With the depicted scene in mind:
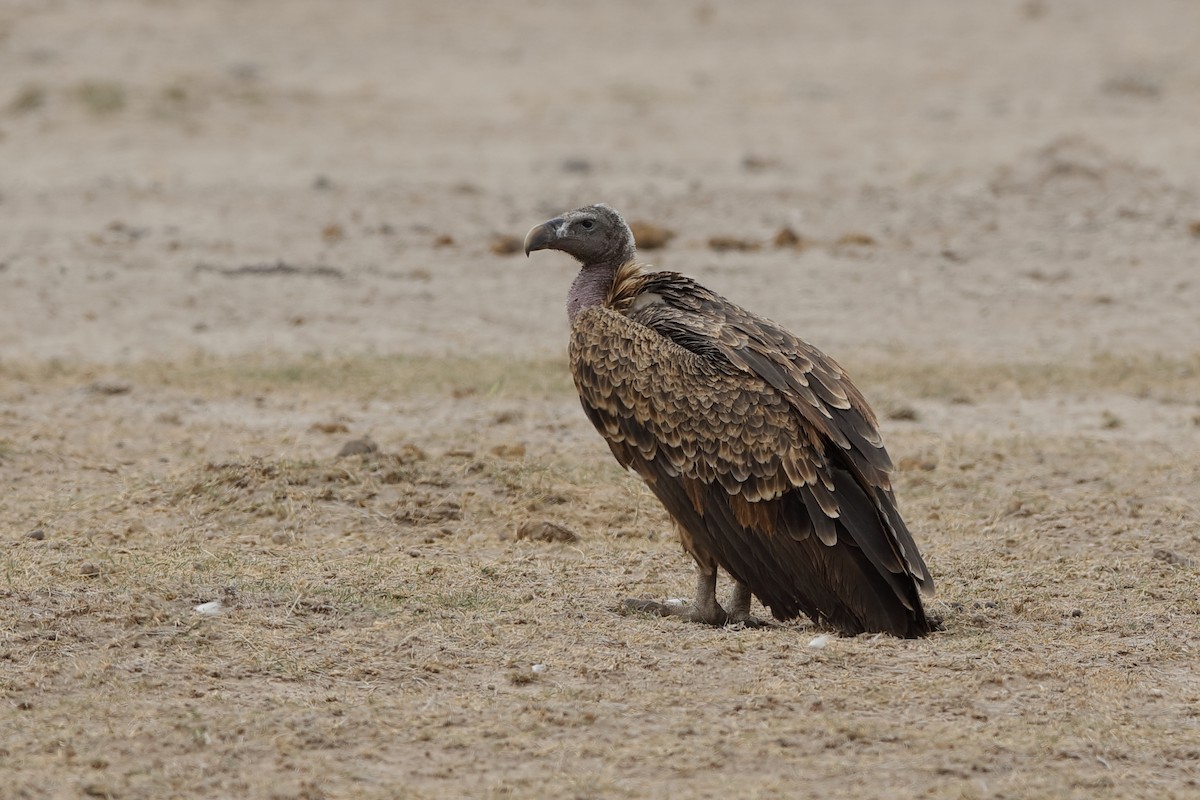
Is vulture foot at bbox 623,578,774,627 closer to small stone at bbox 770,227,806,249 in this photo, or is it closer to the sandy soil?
the sandy soil

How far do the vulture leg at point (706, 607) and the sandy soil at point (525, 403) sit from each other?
0.91ft

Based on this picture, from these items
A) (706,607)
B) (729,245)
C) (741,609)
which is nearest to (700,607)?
(706,607)

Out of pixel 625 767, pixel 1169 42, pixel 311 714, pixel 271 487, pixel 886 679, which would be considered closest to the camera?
pixel 625 767

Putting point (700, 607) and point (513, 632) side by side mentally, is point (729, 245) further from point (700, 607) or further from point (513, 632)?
point (513, 632)

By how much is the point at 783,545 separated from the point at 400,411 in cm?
490

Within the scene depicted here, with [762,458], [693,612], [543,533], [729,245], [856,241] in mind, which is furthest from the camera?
[856,241]

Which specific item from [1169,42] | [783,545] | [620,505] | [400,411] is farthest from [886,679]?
[1169,42]

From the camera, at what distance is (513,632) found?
6.75 m

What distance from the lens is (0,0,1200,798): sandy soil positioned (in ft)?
18.7

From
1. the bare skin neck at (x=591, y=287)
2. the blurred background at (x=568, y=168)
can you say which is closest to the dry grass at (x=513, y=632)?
the bare skin neck at (x=591, y=287)

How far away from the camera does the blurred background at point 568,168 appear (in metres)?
14.6

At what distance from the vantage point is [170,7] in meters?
29.7

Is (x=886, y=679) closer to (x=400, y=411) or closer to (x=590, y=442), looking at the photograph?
(x=590, y=442)

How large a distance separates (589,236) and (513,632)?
1.93 meters
